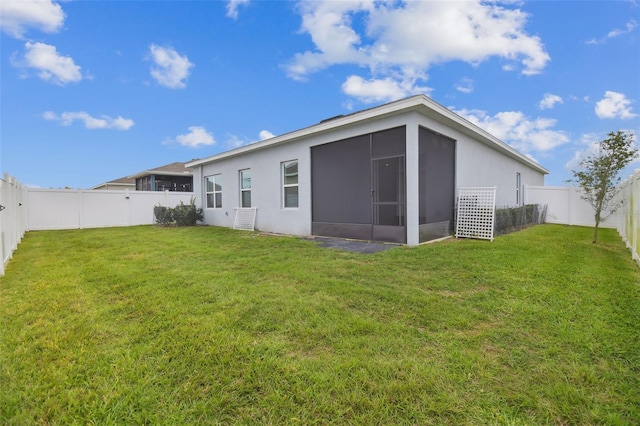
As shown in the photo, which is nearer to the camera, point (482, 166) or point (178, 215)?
point (482, 166)

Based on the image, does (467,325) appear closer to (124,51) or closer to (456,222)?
(456,222)

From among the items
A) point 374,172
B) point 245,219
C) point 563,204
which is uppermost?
point 374,172

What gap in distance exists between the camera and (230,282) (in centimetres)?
379

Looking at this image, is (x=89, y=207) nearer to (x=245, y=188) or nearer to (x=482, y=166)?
(x=245, y=188)

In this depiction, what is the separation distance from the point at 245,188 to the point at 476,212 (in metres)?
7.99

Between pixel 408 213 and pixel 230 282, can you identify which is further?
pixel 408 213

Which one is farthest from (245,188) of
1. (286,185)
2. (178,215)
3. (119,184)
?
(119,184)

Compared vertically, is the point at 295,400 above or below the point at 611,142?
below

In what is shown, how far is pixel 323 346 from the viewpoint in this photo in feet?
7.20

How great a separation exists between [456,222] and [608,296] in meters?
4.69

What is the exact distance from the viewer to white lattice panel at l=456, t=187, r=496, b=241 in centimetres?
722

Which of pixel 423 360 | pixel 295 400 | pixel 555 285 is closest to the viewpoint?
pixel 295 400

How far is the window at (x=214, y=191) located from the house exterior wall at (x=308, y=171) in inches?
8.7

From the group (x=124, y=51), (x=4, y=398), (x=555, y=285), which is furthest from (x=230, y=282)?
(x=124, y=51)
